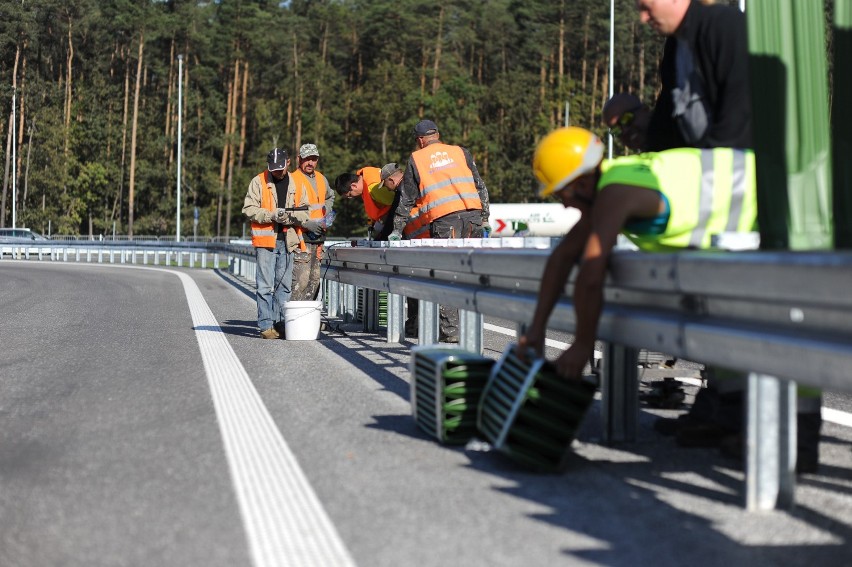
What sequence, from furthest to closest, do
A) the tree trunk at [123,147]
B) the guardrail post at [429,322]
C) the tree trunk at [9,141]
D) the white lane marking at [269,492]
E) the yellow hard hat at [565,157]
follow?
the tree trunk at [123,147]
the tree trunk at [9,141]
the guardrail post at [429,322]
the yellow hard hat at [565,157]
the white lane marking at [269,492]

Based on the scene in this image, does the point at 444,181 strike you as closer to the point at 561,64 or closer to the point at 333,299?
the point at 333,299

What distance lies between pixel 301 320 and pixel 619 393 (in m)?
6.43

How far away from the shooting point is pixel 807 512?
475 centimetres

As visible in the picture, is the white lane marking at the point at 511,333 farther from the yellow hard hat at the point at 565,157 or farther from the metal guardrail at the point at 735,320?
the yellow hard hat at the point at 565,157

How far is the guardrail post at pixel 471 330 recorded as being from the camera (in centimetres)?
836

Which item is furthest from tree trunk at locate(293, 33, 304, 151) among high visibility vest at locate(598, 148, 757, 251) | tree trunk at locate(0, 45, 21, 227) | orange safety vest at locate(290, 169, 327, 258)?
high visibility vest at locate(598, 148, 757, 251)

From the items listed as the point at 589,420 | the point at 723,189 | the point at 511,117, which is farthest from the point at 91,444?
the point at 511,117

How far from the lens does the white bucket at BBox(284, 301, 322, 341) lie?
40.0ft

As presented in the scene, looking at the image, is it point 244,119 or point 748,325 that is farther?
point 244,119

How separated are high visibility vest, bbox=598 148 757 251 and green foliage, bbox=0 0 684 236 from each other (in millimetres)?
81543

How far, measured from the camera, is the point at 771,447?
4770mm

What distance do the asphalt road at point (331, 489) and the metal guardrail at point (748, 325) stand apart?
0.24 meters

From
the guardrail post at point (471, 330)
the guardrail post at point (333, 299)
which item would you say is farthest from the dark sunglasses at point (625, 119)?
the guardrail post at point (333, 299)

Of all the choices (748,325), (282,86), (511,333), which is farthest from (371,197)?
(282,86)
